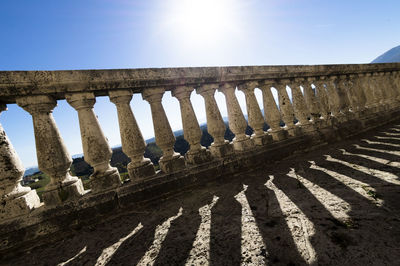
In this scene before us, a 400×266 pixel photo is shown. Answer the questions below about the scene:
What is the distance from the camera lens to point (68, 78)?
196 centimetres

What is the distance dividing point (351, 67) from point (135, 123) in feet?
17.5

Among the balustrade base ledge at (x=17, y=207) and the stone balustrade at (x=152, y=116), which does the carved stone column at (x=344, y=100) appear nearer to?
the stone balustrade at (x=152, y=116)

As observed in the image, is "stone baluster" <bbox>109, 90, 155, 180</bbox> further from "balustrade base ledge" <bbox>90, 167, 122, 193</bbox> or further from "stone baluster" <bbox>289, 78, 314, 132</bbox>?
"stone baluster" <bbox>289, 78, 314, 132</bbox>

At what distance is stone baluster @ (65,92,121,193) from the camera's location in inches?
79.1

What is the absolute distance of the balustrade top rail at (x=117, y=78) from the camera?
70.3 inches

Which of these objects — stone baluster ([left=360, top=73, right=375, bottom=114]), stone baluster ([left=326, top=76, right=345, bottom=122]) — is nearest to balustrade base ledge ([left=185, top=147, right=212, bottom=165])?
stone baluster ([left=326, top=76, right=345, bottom=122])

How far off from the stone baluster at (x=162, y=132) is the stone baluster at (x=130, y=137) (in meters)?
0.22

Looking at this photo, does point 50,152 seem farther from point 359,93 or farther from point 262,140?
point 359,93

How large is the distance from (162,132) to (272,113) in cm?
208

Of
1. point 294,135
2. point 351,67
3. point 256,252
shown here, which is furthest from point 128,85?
point 351,67

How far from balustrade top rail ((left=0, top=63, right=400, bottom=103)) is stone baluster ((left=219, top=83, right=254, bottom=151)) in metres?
0.18

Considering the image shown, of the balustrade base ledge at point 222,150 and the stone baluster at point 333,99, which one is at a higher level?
→ the stone baluster at point 333,99

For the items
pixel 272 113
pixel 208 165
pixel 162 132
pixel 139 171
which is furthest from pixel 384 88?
pixel 139 171

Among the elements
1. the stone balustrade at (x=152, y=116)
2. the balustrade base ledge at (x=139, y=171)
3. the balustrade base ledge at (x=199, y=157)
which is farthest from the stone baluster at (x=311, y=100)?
the balustrade base ledge at (x=139, y=171)
